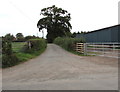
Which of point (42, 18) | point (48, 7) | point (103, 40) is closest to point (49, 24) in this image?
point (42, 18)

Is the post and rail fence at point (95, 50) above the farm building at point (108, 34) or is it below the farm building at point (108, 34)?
below

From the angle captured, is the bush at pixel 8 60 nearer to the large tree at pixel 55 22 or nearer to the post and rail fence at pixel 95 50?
the post and rail fence at pixel 95 50

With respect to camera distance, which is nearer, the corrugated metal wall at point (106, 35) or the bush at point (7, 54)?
the bush at point (7, 54)

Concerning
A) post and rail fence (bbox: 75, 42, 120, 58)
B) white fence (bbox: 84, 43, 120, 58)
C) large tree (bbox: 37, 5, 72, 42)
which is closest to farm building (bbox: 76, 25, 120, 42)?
post and rail fence (bbox: 75, 42, 120, 58)

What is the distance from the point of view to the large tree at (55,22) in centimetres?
6003

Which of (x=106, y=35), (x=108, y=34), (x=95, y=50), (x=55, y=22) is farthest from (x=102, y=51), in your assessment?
(x=55, y=22)

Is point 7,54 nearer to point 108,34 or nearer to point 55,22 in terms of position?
point 108,34

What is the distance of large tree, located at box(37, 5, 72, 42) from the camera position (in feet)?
197

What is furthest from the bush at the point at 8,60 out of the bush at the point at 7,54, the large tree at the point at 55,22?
the large tree at the point at 55,22

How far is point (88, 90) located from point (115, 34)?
21.9 meters

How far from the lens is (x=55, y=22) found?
61250 millimetres

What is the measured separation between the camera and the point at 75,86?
563cm

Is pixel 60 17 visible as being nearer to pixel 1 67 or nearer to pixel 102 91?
pixel 1 67

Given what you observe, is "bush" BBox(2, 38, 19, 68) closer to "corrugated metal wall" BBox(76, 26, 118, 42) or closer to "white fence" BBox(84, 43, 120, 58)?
"white fence" BBox(84, 43, 120, 58)
